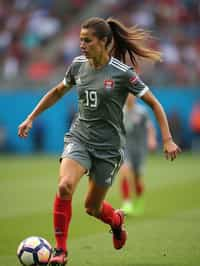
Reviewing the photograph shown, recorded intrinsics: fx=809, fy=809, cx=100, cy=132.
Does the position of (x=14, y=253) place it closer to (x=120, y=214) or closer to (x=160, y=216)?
(x=120, y=214)

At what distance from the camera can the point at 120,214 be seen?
9.38 metres

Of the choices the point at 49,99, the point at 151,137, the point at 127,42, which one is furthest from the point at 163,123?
the point at 151,137

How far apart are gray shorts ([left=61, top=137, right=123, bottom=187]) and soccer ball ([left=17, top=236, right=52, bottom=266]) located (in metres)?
0.98

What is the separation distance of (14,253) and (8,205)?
574cm

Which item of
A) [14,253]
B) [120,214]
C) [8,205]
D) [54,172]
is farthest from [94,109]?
[54,172]

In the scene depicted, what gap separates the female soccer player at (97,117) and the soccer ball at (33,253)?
0.20 meters

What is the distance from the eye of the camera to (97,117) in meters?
8.55

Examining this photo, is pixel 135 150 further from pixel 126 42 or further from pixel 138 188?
pixel 126 42

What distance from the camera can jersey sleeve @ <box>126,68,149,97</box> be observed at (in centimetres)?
845

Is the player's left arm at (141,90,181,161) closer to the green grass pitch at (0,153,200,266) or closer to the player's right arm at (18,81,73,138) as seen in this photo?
the player's right arm at (18,81,73,138)

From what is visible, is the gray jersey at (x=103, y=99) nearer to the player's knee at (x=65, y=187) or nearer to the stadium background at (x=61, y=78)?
the player's knee at (x=65, y=187)

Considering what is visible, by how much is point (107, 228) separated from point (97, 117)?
13.0 ft

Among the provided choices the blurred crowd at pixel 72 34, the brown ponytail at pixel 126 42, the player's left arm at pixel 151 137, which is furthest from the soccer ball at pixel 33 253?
the blurred crowd at pixel 72 34

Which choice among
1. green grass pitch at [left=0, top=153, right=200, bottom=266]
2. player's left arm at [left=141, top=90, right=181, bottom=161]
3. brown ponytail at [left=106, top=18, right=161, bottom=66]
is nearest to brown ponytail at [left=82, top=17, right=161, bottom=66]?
brown ponytail at [left=106, top=18, right=161, bottom=66]
